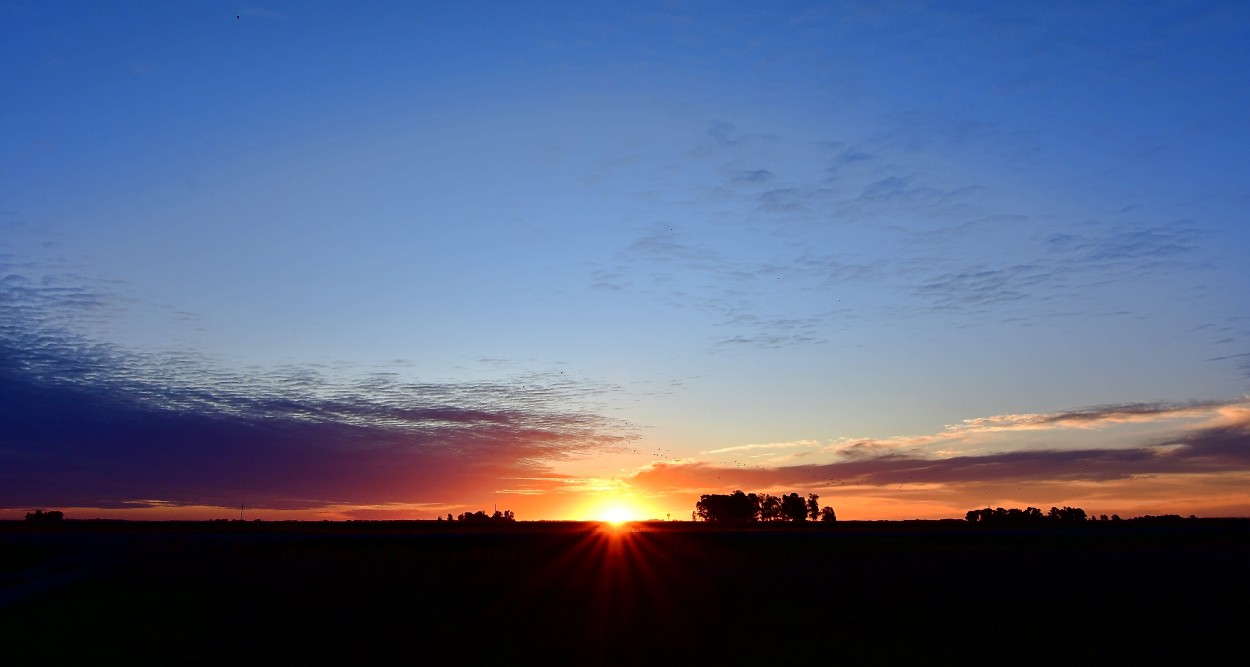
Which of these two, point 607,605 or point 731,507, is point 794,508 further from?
point 607,605

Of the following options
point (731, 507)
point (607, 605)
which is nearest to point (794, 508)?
point (731, 507)

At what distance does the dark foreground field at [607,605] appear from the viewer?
2373 cm

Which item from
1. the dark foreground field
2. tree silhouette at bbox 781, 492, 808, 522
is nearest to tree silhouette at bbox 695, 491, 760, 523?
tree silhouette at bbox 781, 492, 808, 522

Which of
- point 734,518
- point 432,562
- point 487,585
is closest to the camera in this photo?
point 487,585

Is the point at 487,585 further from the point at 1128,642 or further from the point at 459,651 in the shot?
the point at 1128,642

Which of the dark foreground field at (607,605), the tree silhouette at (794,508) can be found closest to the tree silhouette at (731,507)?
the tree silhouette at (794,508)

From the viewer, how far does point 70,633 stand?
26281 mm

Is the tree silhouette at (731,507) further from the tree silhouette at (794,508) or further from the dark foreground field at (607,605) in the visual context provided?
the dark foreground field at (607,605)

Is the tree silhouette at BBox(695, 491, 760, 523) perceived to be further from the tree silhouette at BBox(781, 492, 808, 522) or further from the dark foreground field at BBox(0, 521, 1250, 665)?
the dark foreground field at BBox(0, 521, 1250, 665)

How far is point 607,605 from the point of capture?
104 feet

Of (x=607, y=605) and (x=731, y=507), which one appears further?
(x=731, y=507)

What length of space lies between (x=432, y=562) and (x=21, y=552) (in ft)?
80.1

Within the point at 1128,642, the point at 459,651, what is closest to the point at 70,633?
the point at 459,651

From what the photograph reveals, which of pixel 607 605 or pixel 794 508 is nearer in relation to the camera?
pixel 607 605
